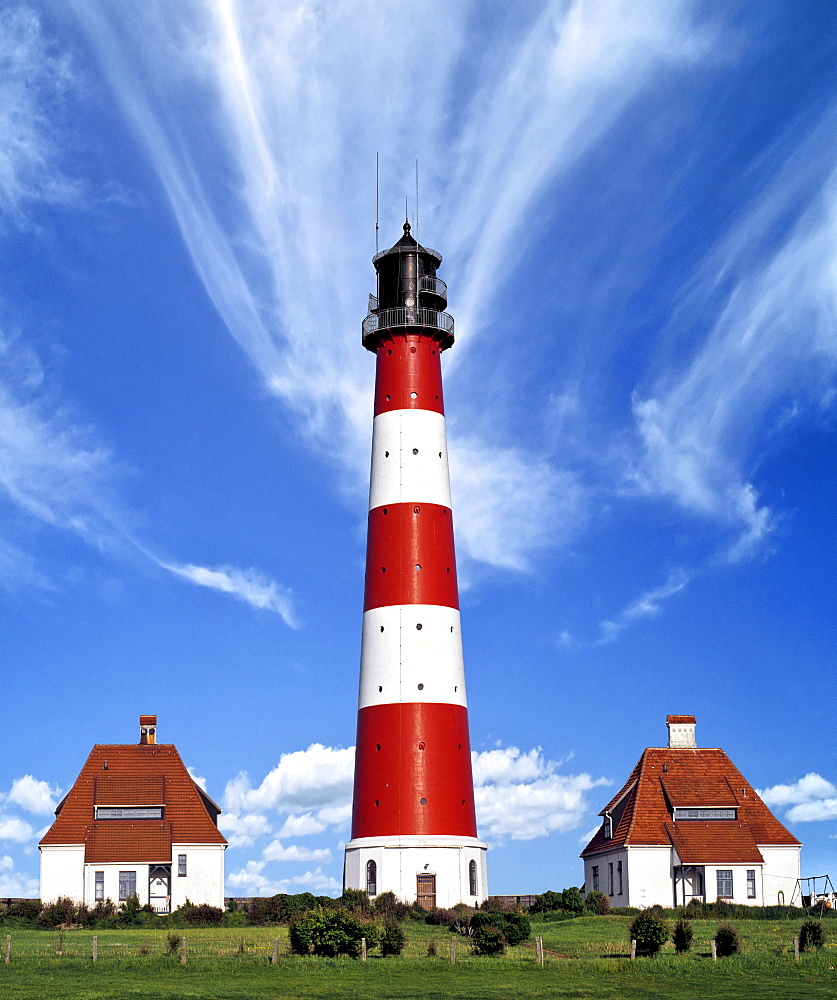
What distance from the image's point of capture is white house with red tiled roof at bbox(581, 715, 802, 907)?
6016cm

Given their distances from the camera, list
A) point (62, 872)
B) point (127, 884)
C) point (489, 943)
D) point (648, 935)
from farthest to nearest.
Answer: point (62, 872)
point (127, 884)
point (489, 943)
point (648, 935)

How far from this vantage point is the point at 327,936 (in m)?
39.8

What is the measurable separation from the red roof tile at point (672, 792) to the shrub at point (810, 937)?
18.7 meters

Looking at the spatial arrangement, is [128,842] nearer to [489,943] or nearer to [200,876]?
[200,876]

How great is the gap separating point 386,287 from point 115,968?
116 ft

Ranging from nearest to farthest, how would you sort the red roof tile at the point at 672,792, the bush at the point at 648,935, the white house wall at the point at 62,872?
the bush at the point at 648,935, the white house wall at the point at 62,872, the red roof tile at the point at 672,792

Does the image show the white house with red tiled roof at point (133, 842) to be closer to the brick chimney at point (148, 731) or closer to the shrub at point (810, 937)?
the brick chimney at point (148, 731)

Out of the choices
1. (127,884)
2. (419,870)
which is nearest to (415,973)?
(419,870)

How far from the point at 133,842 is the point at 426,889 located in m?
13.5

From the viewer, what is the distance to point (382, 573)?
5809 centimetres

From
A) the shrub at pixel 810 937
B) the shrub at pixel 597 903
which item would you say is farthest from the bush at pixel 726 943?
the shrub at pixel 597 903

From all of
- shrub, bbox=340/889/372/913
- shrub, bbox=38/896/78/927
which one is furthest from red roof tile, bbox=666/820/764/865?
shrub, bbox=38/896/78/927

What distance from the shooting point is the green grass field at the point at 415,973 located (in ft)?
109

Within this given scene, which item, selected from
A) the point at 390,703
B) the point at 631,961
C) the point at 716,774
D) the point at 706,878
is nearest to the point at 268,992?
the point at 631,961
